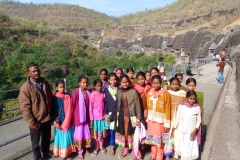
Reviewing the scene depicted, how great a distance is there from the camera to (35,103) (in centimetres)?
267

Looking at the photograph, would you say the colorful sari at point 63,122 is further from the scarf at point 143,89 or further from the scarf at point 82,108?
the scarf at point 143,89

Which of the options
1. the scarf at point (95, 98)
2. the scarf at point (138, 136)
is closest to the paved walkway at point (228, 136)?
the scarf at point (138, 136)

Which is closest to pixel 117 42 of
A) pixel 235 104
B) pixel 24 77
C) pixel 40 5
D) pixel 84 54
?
pixel 84 54

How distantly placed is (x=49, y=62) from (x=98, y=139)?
665 inches

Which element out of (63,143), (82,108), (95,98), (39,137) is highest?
(95,98)

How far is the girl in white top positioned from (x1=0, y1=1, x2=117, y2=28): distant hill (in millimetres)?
75021

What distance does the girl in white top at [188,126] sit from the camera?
2.66 metres

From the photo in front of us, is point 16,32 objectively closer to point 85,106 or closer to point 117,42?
point 85,106

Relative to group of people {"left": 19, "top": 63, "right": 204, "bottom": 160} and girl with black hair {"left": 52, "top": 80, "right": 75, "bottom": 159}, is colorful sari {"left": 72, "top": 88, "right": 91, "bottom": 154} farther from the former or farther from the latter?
girl with black hair {"left": 52, "top": 80, "right": 75, "bottom": 159}

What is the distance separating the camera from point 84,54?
25.3 m

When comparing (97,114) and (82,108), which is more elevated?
(82,108)

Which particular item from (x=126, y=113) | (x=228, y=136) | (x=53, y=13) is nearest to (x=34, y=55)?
(x=126, y=113)

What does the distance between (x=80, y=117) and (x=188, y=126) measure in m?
1.63

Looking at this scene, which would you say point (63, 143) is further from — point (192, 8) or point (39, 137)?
point (192, 8)
